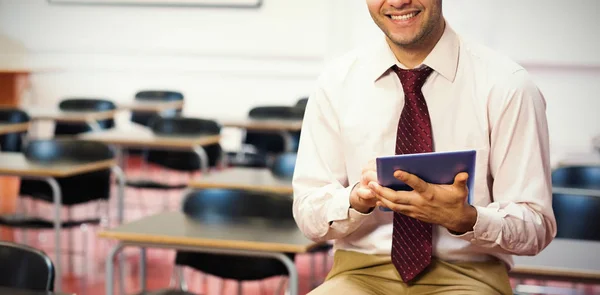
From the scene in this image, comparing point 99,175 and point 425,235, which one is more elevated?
point 425,235

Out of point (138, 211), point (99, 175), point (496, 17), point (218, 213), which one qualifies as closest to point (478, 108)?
point (218, 213)

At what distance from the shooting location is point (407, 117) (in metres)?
2.12

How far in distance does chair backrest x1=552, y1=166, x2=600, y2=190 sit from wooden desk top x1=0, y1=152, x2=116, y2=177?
Result: 91.1 inches

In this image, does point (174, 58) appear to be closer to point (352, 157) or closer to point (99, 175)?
point (99, 175)

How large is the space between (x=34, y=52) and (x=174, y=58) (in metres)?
1.75

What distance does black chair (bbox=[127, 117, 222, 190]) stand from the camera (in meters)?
5.84

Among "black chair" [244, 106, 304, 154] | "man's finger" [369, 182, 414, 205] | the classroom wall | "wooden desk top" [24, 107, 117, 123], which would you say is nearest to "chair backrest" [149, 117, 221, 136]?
"black chair" [244, 106, 304, 154]

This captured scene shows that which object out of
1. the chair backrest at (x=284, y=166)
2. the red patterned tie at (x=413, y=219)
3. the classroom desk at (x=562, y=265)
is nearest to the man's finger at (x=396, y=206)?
the red patterned tie at (x=413, y=219)

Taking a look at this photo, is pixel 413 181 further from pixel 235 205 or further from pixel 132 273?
pixel 132 273

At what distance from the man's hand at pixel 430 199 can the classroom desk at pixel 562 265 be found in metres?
0.60

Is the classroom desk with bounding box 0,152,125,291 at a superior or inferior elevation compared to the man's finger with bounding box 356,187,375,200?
inferior

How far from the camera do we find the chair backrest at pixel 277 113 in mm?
6568

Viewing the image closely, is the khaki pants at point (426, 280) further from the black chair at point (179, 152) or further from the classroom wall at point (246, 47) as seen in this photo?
the classroom wall at point (246, 47)

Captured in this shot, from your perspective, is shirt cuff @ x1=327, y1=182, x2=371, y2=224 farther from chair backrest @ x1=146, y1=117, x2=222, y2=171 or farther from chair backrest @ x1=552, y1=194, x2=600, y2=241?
chair backrest @ x1=146, y1=117, x2=222, y2=171
